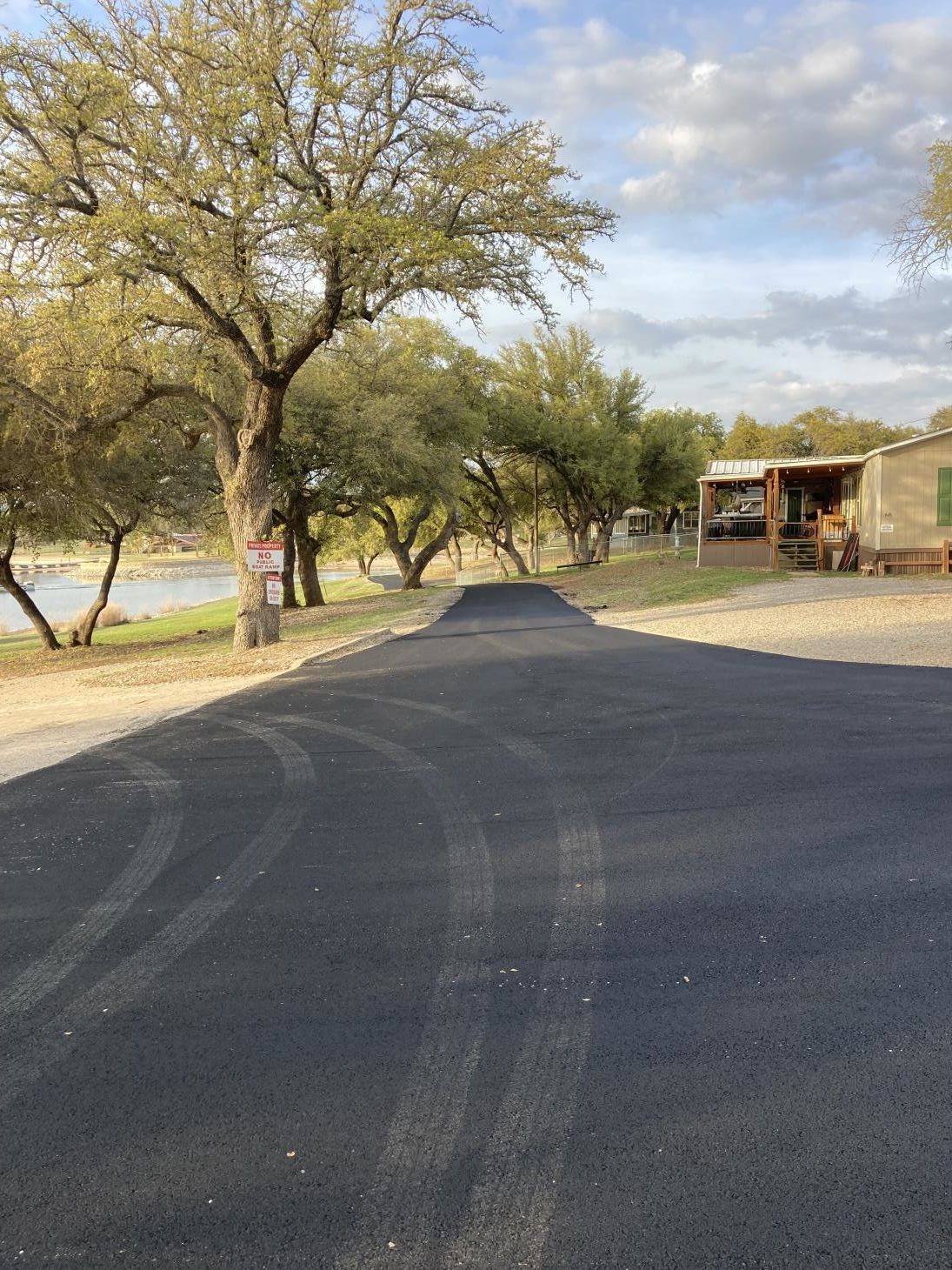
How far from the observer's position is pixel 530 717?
28.7 ft

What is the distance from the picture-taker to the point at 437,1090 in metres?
2.91

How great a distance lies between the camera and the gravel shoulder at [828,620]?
1250 centimetres

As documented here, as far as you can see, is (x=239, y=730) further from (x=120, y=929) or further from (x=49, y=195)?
(x=49, y=195)

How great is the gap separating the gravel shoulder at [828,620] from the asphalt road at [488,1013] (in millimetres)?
5696

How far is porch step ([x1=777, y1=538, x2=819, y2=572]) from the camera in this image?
29.1 metres

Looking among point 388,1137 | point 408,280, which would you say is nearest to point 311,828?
point 388,1137

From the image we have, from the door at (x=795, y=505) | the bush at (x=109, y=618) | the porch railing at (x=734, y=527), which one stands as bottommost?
the bush at (x=109, y=618)

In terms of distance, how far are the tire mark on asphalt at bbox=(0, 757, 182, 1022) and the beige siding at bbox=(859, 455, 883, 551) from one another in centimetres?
2168

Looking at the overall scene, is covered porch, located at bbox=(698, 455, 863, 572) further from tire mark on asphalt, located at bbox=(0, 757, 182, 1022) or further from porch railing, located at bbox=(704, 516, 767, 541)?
tire mark on asphalt, located at bbox=(0, 757, 182, 1022)

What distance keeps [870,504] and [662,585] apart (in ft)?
20.1

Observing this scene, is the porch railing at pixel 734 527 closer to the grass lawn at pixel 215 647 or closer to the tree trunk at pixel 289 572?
the grass lawn at pixel 215 647

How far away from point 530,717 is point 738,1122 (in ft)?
20.0

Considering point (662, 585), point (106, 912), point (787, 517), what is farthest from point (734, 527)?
point (106, 912)

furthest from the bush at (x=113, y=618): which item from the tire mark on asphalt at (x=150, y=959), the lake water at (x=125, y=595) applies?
the tire mark on asphalt at (x=150, y=959)
